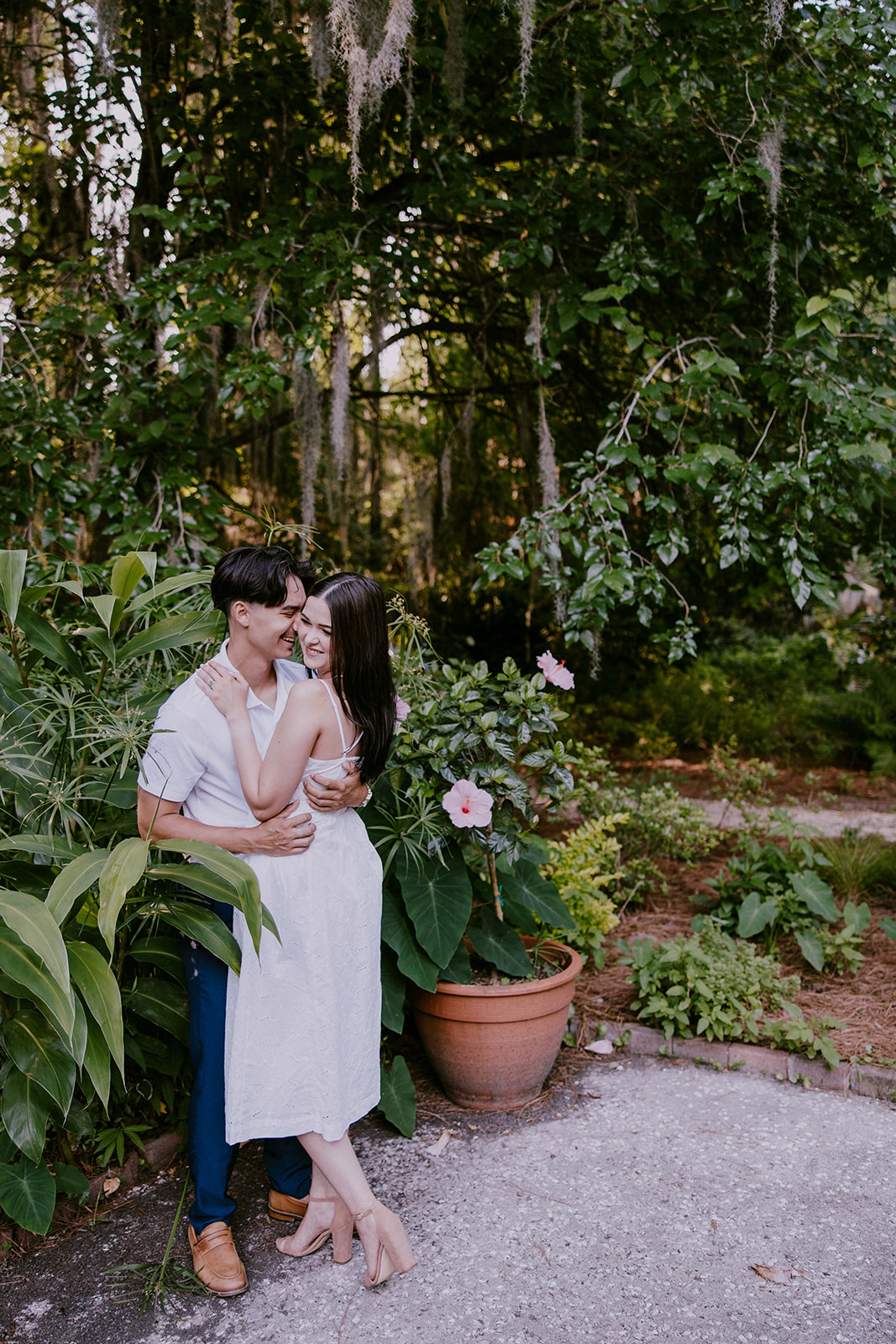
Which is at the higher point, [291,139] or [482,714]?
[291,139]

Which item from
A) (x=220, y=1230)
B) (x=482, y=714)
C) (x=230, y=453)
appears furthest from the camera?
(x=230, y=453)

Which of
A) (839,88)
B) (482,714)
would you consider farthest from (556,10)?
(482,714)

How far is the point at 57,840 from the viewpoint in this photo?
175 cm

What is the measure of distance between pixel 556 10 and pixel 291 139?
116cm

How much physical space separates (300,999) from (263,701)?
63 centimetres

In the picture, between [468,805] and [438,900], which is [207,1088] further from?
[468,805]

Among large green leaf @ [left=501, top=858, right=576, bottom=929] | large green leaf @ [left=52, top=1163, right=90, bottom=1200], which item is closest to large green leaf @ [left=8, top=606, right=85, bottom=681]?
large green leaf @ [left=52, top=1163, right=90, bottom=1200]

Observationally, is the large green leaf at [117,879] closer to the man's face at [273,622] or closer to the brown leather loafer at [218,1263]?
the man's face at [273,622]

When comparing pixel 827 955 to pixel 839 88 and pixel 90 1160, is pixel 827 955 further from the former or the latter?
pixel 839 88

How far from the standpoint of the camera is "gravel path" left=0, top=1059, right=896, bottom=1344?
5.50ft

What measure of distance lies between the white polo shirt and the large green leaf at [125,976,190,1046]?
0.51 meters

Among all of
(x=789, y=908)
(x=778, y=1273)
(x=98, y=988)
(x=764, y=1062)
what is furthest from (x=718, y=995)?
(x=98, y=988)

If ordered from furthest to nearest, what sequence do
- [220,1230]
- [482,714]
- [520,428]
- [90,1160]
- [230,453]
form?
[520,428] < [230,453] < [482,714] < [90,1160] < [220,1230]

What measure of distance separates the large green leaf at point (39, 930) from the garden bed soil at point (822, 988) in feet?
6.36
